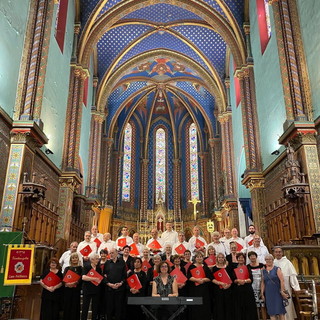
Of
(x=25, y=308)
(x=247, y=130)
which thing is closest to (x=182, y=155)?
(x=247, y=130)

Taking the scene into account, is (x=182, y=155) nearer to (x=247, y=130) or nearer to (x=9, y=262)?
(x=247, y=130)

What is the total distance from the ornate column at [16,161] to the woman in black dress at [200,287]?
4.83 meters

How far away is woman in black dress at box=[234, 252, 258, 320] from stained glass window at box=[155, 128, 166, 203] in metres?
21.6

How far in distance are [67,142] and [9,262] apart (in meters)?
8.82

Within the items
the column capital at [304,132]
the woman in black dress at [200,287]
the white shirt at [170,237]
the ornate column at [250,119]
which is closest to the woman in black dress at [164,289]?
the woman in black dress at [200,287]

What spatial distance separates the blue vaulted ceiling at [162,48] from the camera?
55.8 ft

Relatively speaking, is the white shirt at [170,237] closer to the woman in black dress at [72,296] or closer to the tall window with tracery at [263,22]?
the woman in black dress at [72,296]

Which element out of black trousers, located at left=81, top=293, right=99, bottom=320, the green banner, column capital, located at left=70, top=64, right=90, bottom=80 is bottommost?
black trousers, located at left=81, top=293, right=99, bottom=320

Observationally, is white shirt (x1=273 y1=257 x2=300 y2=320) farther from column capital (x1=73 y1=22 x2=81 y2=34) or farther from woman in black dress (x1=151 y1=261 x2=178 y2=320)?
column capital (x1=73 y1=22 x2=81 y2=34)

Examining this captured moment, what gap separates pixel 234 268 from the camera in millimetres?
6012

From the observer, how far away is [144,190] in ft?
90.5

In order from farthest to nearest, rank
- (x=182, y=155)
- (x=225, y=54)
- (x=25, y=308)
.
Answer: (x=182, y=155), (x=225, y=54), (x=25, y=308)

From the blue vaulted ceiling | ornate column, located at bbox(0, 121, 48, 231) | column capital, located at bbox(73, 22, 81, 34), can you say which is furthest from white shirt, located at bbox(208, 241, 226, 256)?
column capital, located at bbox(73, 22, 81, 34)

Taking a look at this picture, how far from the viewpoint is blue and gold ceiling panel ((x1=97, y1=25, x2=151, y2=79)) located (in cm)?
1972
